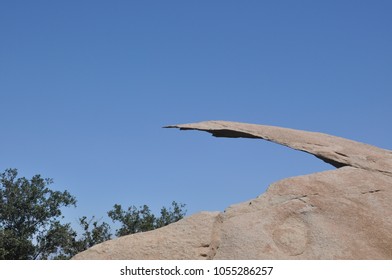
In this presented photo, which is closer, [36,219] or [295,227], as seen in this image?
[295,227]

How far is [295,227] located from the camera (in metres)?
7.62

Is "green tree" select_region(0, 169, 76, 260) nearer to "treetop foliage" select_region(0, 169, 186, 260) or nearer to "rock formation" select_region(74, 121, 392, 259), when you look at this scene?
"treetop foliage" select_region(0, 169, 186, 260)

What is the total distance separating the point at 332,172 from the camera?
8555 mm

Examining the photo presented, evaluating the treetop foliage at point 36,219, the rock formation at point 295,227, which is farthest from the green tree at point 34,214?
the rock formation at point 295,227

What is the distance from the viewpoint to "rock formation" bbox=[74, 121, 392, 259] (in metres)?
7.43

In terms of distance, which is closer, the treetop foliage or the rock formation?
the rock formation

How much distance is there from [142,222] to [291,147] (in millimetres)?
19582

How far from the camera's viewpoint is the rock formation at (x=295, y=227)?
7.43 metres

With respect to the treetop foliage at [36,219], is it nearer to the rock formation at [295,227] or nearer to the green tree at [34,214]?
the green tree at [34,214]

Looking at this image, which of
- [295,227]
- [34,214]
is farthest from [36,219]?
[295,227]

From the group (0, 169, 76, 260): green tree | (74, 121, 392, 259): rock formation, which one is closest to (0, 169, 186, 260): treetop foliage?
(0, 169, 76, 260): green tree

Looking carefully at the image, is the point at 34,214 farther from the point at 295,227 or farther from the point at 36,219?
the point at 295,227

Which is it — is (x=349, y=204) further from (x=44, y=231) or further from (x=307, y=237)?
(x=44, y=231)
